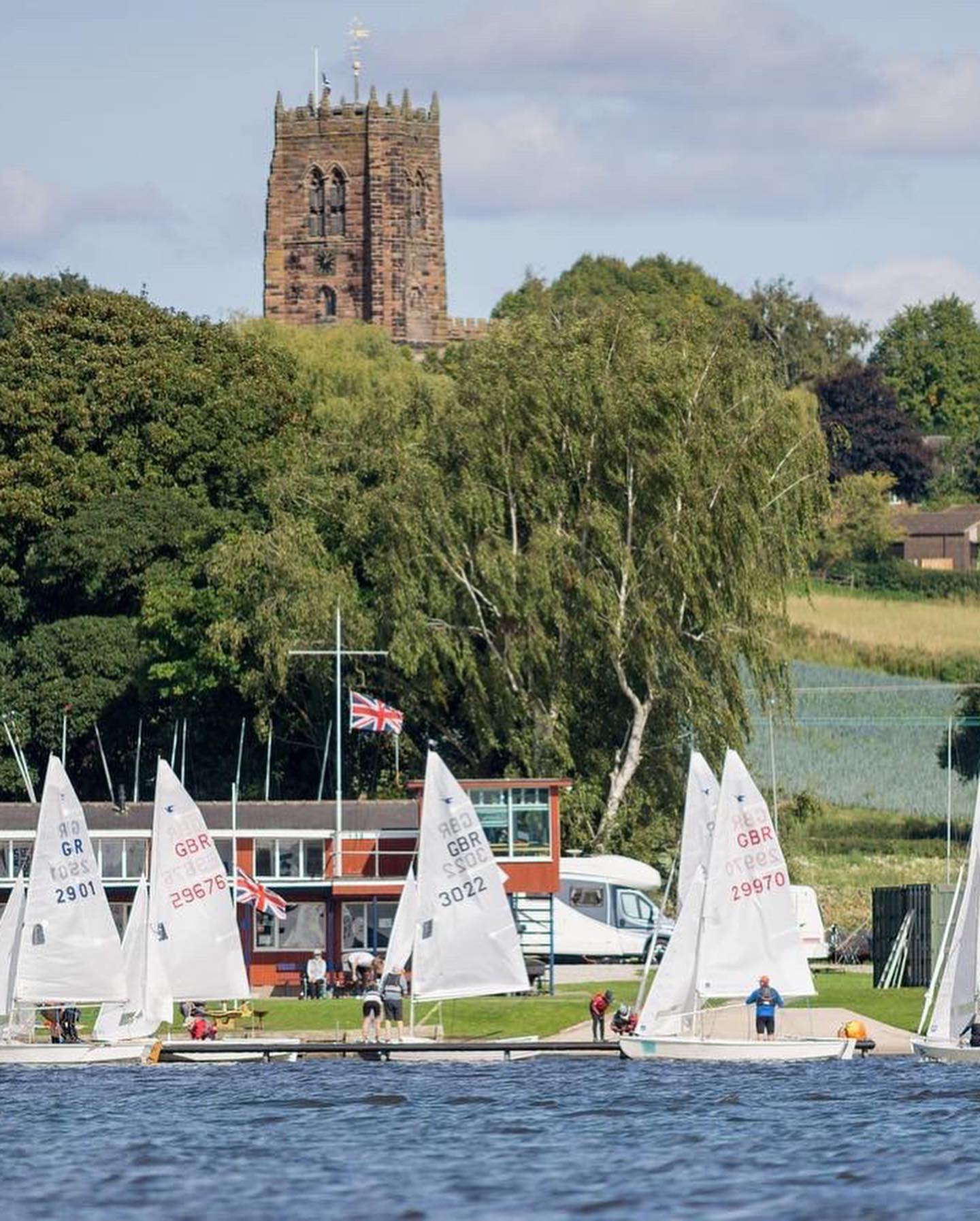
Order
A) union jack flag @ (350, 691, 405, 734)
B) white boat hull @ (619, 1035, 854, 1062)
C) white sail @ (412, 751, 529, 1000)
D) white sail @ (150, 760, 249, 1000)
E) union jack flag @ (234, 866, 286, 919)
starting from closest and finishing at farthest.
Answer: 1. white boat hull @ (619, 1035, 854, 1062)
2. white sail @ (412, 751, 529, 1000)
3. white sail @ (150, 760, 249, 1000)
4. union jack flag @ (234, 866, 286, 919)
5. union jack flag @ (350, 691, 405, 734)

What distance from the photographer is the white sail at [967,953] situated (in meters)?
53.5

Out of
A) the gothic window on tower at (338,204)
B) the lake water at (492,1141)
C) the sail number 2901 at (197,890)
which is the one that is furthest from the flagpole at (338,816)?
the gothic window on tower at (338,204)

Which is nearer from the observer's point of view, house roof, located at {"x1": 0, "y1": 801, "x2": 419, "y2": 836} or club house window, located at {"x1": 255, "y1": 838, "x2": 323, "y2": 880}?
club house window, located at {"x1": 255, "y1": 838, "x2": 323, "y2": 880}

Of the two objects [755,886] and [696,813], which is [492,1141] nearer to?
[755,886]

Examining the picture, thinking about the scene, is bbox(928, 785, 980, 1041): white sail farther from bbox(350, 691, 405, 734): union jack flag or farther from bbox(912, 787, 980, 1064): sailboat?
bbox(350, 691, 405, 734): union jack flag

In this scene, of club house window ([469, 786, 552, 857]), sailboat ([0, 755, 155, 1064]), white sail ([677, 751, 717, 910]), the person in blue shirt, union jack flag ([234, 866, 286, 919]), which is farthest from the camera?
club house window ([469, 786, 552, 857])

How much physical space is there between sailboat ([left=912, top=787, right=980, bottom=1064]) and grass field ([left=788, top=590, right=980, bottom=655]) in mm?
77326

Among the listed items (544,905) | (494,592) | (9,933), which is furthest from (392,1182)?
(494,592)

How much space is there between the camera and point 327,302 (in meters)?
191

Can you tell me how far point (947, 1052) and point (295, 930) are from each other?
2932 cm

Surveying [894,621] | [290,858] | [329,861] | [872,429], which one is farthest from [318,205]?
[329,861]

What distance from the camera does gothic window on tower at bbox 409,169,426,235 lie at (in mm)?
189750

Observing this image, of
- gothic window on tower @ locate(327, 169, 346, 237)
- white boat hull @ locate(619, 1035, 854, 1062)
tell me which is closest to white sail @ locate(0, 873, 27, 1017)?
white boat hull @ locate(619, 1035, 854, 1062)

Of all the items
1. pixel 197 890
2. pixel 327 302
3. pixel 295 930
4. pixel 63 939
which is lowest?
pixel 295 930
